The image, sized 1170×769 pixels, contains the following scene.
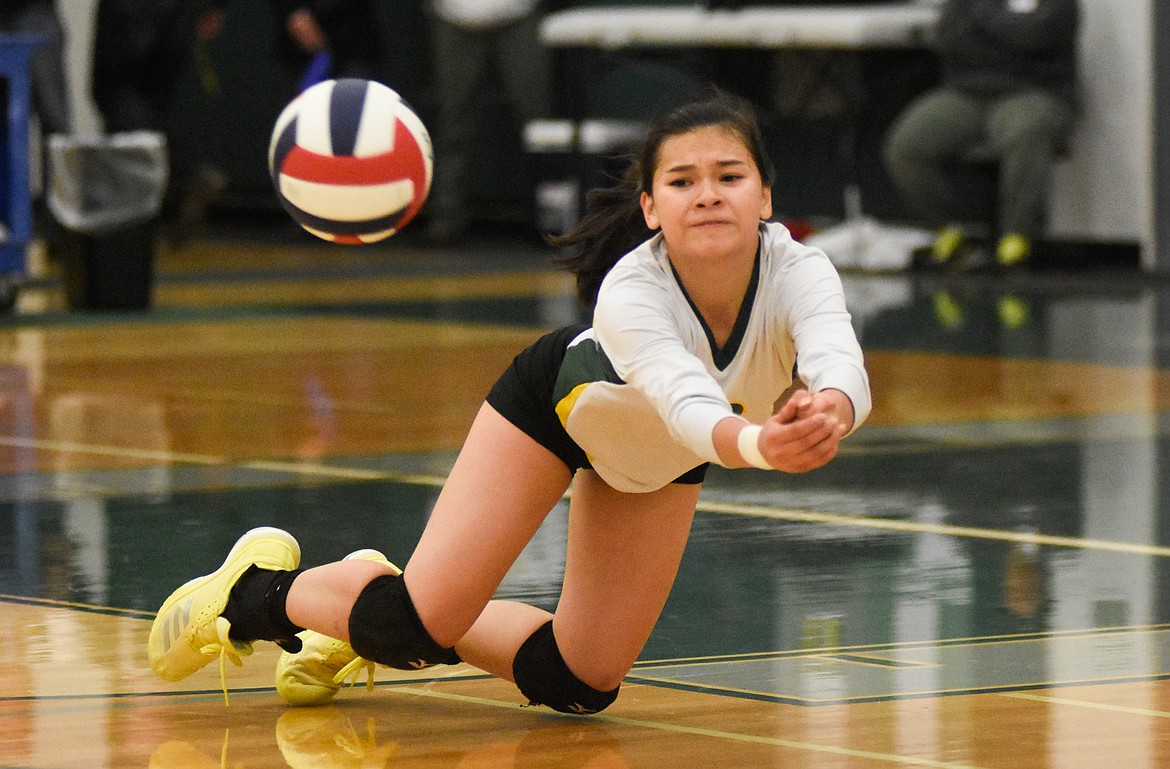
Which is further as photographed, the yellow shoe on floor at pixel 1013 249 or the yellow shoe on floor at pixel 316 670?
the yellow shoe on floor at pixel 1013 249

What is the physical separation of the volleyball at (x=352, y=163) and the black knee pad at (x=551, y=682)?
124 centimetres

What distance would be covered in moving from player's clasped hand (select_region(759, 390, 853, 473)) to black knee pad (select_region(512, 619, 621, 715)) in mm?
792

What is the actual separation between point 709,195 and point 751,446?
53 centimetres

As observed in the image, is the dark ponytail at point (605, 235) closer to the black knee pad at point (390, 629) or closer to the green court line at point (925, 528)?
the black knee pad at point (390, 629)

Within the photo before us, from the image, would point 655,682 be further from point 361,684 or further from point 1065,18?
point 1065,18

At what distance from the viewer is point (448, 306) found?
38.8 ft

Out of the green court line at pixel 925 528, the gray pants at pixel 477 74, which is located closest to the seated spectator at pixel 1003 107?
the gray pants at pixel 477 74

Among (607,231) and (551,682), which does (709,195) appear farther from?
(551,682)

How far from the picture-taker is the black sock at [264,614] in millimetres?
3762

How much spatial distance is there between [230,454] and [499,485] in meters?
3.37

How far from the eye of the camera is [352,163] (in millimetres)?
4711

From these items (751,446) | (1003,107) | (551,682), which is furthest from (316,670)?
(1003,107)

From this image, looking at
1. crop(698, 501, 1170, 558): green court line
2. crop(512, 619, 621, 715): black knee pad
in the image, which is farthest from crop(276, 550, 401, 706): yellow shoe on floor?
crop(698, 501, 1170, 558): green court line

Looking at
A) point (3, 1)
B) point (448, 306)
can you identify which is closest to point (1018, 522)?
point (448, 306)
